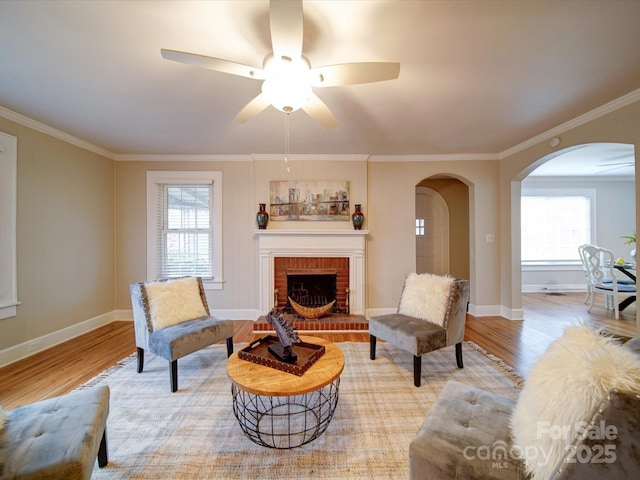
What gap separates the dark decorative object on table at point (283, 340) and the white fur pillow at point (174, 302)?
4.16 feet

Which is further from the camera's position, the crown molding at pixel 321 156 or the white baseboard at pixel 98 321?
the crown molding at pixel 321 156

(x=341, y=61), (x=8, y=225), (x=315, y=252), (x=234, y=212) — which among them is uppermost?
(x=341, y=61)

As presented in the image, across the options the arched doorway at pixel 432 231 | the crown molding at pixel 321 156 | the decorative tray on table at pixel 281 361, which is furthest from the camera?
the arched doorway at pixel 432 231

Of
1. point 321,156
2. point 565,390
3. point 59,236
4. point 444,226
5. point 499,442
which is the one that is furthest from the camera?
point 444,226

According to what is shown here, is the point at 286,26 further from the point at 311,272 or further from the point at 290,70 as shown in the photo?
the point at 311,272

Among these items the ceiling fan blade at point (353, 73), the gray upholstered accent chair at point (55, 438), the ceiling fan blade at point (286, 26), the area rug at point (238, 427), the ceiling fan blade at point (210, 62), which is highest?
the ceiling fan blade at point (286, 26)

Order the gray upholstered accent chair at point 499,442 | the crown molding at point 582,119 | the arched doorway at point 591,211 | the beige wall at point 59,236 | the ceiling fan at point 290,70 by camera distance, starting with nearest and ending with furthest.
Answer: the gray upholstered accent chair at point 499,442
the ceiling fan at point 290,70
the crown molding at point 582,119
the beige wall at point 59,236
the arched doorway at point 591,211

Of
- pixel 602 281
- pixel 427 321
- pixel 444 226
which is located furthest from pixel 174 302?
pixel 602 281

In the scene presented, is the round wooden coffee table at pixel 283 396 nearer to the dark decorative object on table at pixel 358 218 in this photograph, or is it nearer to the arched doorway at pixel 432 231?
the dark decorative object on table at pixel 358 218

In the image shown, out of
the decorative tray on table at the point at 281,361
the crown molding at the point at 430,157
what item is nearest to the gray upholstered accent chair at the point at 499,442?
the decorative tray on table at the point at 281,361

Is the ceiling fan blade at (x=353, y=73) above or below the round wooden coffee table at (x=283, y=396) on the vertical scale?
above

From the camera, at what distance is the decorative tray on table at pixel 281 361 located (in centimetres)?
152

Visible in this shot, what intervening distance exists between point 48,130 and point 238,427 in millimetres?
3847

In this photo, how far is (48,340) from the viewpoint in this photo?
2.89 metres
